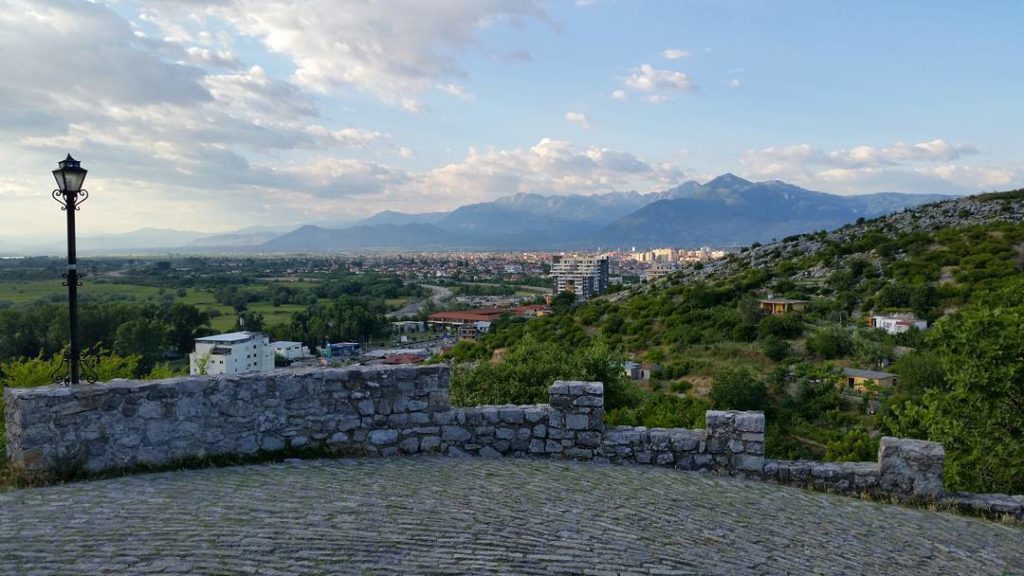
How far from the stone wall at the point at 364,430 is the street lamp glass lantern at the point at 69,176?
2890 mm

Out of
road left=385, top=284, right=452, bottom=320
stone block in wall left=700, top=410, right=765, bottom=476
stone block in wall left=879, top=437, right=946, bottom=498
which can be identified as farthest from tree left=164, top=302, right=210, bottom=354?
stone block in wall left=879, top=437, right=946, bottom=498

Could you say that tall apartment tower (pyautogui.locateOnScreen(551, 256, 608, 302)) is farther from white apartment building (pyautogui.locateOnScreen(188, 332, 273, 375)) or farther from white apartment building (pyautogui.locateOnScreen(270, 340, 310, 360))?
white apartment building (pyautogui.locateOnScreen(188, 332, 273, 375))

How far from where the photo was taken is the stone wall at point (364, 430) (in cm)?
762

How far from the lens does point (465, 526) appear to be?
19.1 feet

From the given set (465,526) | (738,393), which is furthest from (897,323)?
(465,526)

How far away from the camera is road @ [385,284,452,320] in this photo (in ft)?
353

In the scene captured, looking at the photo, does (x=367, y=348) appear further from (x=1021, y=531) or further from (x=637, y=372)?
(x=1021, y=531)

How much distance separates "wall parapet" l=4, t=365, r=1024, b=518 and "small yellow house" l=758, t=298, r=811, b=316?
29375 mm

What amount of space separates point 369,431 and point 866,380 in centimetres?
2298

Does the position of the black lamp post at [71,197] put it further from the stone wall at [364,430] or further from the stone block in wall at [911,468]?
the stone block in wall at [911,468]

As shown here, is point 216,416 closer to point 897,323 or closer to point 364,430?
point 364,430

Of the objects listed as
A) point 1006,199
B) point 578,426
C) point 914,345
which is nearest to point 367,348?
point 914,345

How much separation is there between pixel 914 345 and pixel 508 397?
2076 cm

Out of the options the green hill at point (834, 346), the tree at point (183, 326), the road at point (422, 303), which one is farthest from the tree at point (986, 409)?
the road at point (422, 303)
